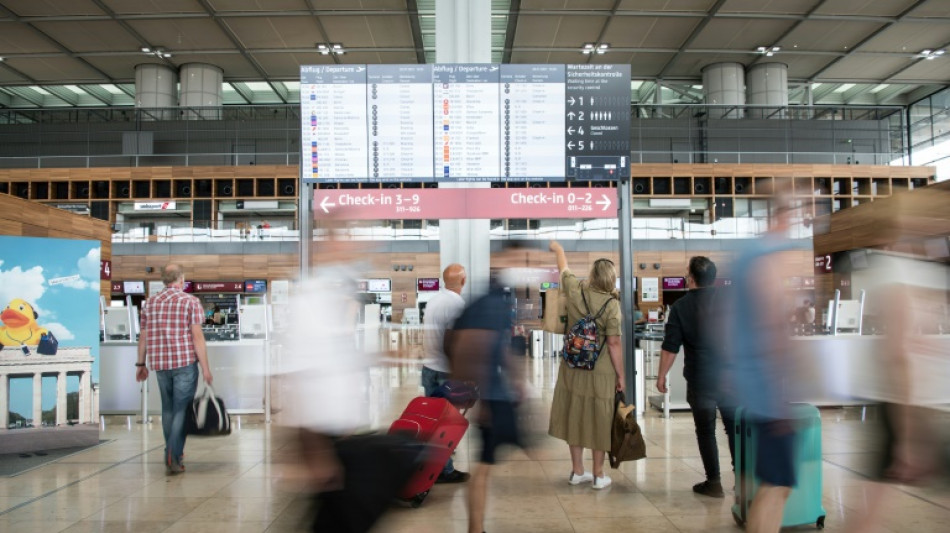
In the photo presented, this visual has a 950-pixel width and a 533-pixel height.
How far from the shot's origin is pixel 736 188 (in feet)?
74.1

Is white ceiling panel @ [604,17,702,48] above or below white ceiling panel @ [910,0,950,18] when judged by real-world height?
above

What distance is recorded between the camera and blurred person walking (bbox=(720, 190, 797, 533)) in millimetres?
2561

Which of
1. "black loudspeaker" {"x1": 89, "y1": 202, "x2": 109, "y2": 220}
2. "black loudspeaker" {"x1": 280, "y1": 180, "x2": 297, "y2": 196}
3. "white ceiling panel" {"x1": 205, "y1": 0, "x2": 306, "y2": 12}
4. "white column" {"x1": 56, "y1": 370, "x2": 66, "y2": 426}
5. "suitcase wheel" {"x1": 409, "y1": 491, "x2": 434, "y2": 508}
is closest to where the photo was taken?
"suitcase wheel" {"x1": 409, "y1": 491, "x2": 434, "y2": 508}

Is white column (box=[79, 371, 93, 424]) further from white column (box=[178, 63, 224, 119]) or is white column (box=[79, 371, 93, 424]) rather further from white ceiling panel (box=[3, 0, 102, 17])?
white column (box=[178, 63, 224, 119])

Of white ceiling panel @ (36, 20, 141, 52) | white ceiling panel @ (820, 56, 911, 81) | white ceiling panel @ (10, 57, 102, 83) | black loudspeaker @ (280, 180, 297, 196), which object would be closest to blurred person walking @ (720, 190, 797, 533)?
black loudspeaker @ (280, 180, 297, 196)

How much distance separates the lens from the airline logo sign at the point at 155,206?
22062 mm

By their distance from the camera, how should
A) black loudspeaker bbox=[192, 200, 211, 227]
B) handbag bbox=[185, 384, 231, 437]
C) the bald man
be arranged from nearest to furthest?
the bald man < handbag bbox=[185, 384, 231, 437] < black loudspeaker bbox=[192, 200, 211, 227]

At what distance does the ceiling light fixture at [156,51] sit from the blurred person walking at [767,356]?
74.6 feet

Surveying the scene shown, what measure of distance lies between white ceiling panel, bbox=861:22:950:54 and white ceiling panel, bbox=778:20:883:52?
0.56 meters

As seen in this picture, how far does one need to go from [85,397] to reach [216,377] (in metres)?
2.02

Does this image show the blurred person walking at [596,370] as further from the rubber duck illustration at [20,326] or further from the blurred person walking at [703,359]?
the rubber duck illustration at [20,326]

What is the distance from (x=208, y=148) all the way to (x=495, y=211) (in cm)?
2041

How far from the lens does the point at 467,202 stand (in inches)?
247

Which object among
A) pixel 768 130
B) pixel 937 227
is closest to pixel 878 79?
pixel 768 130
